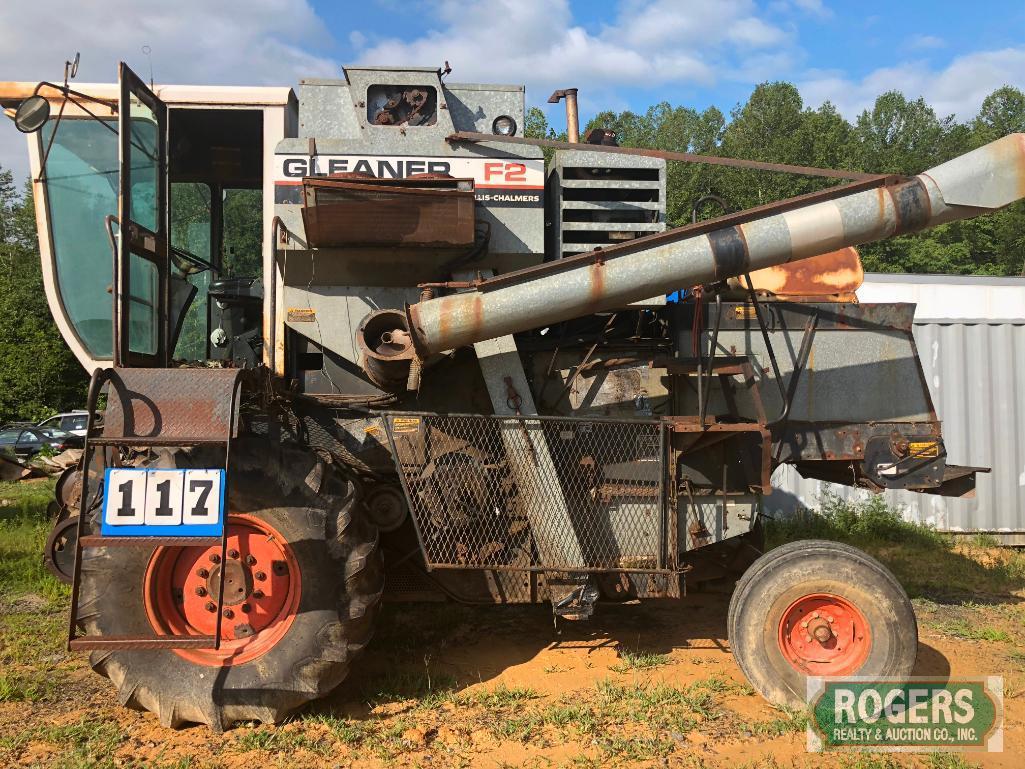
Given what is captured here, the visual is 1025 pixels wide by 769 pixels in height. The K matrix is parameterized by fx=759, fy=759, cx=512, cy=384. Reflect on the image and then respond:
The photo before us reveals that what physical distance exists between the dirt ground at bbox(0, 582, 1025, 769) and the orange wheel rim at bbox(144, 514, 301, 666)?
46cm

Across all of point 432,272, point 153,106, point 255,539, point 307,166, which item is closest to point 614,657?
point 255,539

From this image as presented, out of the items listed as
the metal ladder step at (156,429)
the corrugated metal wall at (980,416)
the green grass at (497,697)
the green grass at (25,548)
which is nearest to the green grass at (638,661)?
the green grass at (497,697)

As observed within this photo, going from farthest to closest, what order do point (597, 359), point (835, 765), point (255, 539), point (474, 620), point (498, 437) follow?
point (474, 620) < point (597, 359) < point (498, 437) < point (255, 539) < point (835, 765)

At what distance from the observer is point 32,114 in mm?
4117

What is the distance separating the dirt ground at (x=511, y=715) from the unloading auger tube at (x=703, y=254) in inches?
74.5

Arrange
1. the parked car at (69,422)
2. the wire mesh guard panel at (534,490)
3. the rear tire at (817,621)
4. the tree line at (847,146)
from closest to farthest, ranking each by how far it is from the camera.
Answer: the rear tire at (817,621), the wire mesh guard panel at (534,490), the parked car at (69,422), the tree line at (847,146)

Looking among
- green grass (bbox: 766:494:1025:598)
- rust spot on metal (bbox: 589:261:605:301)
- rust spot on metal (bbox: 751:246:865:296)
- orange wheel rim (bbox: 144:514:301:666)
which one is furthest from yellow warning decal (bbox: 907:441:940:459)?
orange wheel rim (bbox: 144:514:301:666)

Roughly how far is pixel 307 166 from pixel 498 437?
1.89m

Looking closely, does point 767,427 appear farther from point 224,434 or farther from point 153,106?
point 153,106

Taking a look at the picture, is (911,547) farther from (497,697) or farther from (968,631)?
(497,697)

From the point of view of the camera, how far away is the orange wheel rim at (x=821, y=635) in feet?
13.3

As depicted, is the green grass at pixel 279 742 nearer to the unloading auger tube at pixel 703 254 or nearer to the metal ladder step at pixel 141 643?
the metal ladder step at pixel 141 643

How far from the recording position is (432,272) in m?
4.46

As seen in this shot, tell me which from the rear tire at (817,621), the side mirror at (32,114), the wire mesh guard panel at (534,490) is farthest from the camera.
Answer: the wire mesh guard panel at (534,490)
